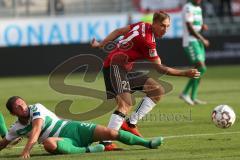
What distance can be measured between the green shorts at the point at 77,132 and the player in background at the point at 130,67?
494 millimetres

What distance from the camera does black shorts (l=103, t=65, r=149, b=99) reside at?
1097cm

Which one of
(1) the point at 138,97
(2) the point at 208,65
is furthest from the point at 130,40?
(2) the point at 208,65

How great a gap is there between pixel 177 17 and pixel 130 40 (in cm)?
2009

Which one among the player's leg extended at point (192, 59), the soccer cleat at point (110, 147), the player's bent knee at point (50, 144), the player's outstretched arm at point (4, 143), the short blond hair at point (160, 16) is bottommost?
the player's leg extended at point (192, 59)

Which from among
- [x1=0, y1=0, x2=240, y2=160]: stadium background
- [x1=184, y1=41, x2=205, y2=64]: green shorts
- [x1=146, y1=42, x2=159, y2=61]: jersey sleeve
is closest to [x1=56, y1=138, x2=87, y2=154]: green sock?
[x1=146, y1=42, x2=159, y2=61]: jersey sleeve

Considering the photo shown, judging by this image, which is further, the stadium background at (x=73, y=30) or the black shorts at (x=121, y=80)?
the stadium background at (x=73, y=30)

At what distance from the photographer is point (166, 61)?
2877cm

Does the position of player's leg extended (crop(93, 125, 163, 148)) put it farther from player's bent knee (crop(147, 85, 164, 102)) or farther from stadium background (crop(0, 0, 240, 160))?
stadium background (crop(0, 0, 240, 160))

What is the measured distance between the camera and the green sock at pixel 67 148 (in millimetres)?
9867

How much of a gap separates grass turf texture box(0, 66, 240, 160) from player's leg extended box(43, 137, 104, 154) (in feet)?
0.40

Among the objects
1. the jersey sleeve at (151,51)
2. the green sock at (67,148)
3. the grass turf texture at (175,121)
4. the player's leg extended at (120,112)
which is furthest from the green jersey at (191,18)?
the green sock at (67,148)

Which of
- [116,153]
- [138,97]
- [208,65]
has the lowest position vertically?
[208,65]

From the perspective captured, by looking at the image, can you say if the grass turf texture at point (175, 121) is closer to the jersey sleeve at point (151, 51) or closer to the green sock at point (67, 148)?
the green sock at point (67, 148)

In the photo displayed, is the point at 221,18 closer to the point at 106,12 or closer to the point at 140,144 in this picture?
the point at 106,12
